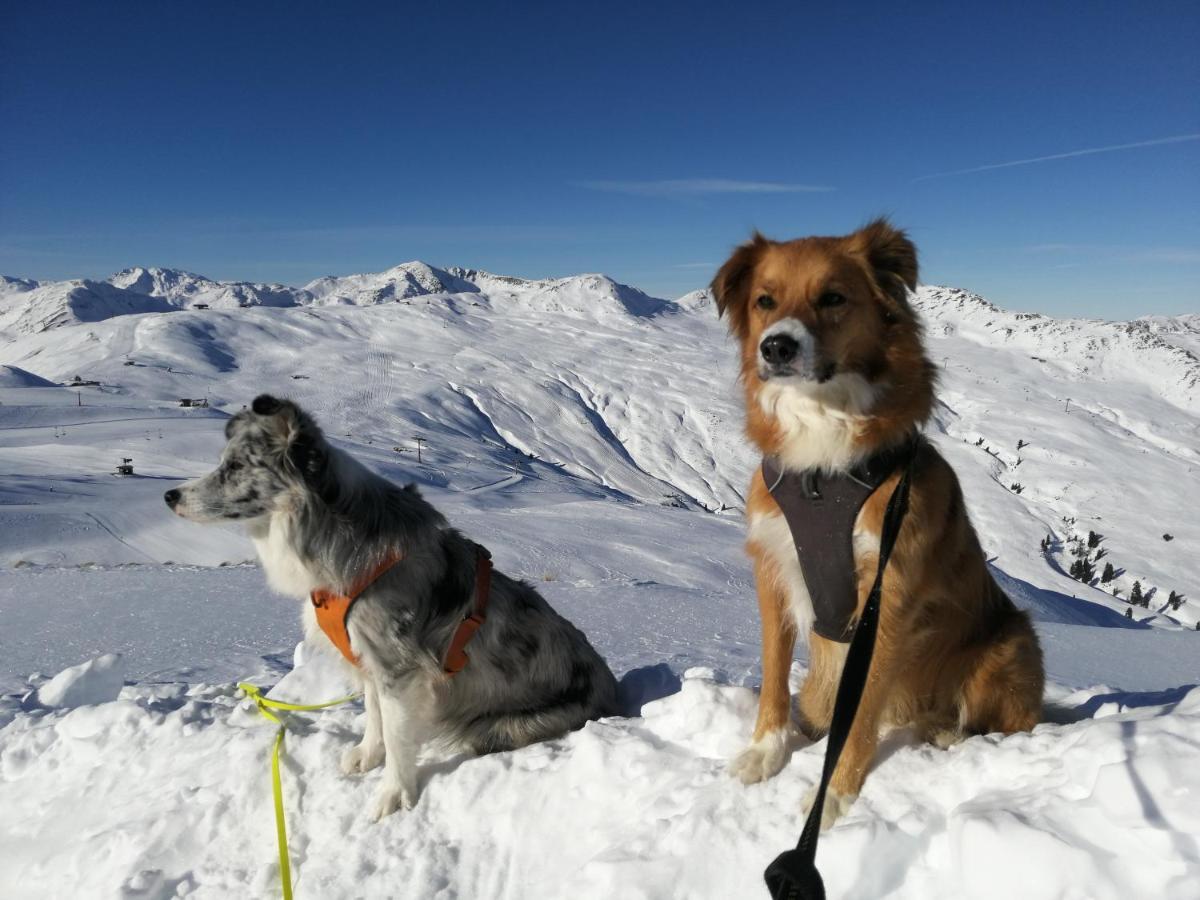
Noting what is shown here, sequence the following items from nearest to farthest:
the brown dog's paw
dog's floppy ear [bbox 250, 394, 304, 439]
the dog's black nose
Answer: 1. the brown dog's paw
2. the dog's black nose
3. dog's floppy ear [bbox 250, 394, 304, 439]

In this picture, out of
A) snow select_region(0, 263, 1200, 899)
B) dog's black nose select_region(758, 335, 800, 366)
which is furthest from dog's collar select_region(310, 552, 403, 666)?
dog's black nose select_region(758, 335, 800, 366)

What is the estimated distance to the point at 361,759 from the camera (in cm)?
431

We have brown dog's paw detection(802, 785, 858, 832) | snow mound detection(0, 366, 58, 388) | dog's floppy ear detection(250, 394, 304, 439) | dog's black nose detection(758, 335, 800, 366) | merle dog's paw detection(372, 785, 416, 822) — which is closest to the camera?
brown dog's paw detection(802, 785, 858, 832)

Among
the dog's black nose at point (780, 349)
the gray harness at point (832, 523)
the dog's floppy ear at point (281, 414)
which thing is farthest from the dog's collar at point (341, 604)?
the dog's black nose at point (780, 349)

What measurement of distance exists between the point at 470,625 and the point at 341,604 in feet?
2.64

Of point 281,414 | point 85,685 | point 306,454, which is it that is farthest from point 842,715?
point 85,685

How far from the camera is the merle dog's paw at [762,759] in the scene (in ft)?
10.7

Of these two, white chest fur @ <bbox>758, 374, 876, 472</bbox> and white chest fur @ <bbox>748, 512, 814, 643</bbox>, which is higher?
white chest fur @ <bbox>758, 374, 876, 472</bbox>

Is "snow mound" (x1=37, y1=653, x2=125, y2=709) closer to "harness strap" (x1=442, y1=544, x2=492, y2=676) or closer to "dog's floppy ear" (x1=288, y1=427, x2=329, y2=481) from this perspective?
"dog's floppy ear" (x1=288, y1=427, x2=329, y2=481)

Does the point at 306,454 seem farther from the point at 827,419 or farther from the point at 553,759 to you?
the point at 827,419

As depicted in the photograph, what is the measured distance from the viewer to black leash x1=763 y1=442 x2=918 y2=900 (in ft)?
7.83

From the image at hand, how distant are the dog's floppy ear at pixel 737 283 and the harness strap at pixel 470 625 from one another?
7.50 ft

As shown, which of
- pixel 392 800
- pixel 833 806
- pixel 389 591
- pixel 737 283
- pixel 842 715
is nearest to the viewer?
pixel 842 715

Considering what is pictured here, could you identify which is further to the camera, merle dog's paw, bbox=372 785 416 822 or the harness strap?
the harness strap
